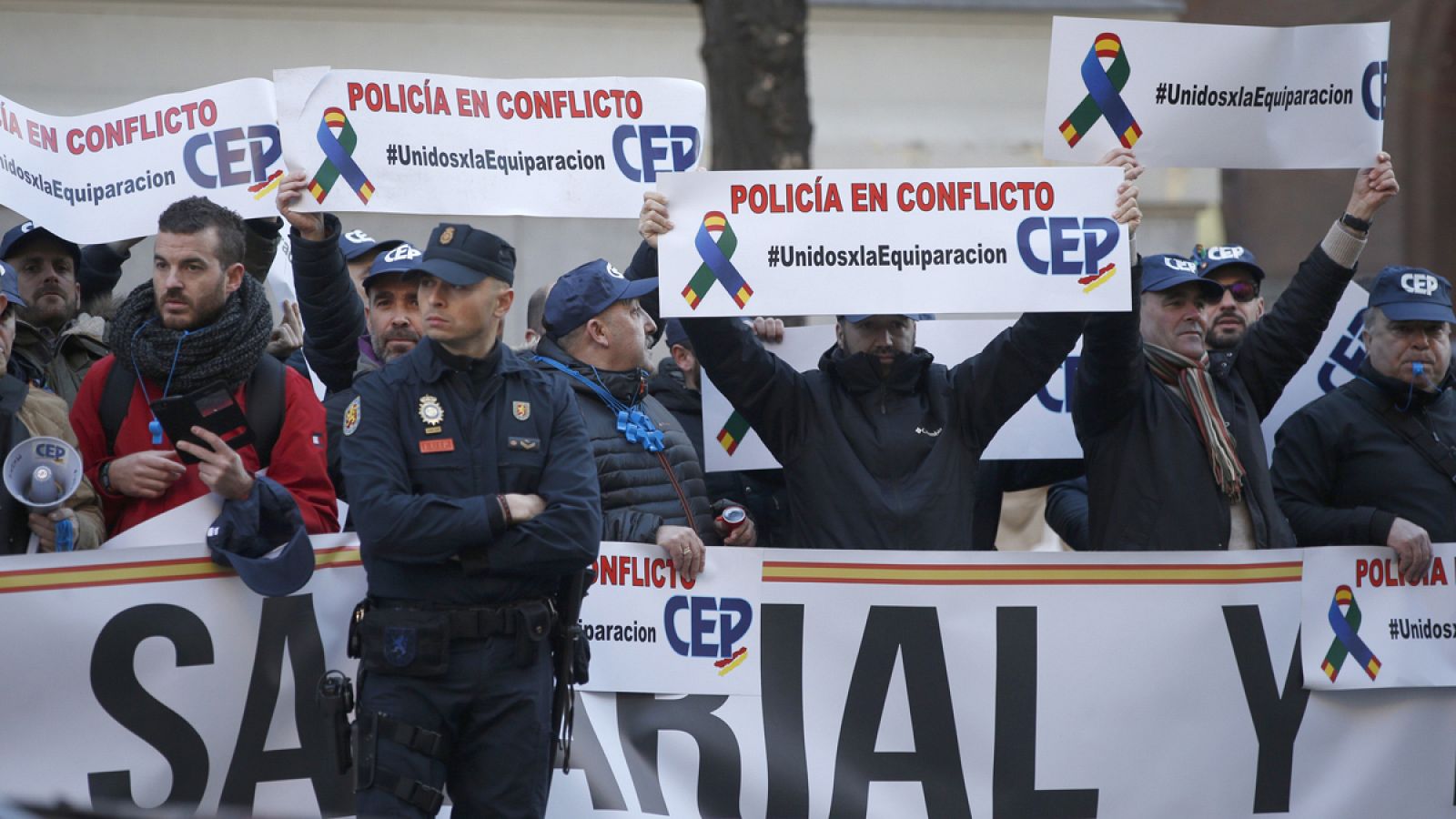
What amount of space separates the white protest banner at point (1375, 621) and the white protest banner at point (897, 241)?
4.19 ft

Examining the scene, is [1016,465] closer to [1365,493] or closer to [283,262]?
[1365,493]

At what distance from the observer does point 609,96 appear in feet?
19.8

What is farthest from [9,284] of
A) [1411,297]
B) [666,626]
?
[1411,297]

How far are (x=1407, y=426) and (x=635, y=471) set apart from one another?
266 cm

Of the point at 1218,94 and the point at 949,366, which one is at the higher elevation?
the point at 1218,94

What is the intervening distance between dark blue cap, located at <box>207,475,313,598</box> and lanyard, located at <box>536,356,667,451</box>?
3.38 ft

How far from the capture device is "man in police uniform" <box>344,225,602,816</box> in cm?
430

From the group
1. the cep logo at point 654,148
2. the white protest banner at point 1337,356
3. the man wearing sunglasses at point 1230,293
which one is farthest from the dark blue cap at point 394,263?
the white protest banner at point 1337,356

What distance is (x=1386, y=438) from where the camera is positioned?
19.7 feet

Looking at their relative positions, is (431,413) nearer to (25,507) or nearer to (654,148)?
(25,507)

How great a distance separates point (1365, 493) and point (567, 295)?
2.76 metres

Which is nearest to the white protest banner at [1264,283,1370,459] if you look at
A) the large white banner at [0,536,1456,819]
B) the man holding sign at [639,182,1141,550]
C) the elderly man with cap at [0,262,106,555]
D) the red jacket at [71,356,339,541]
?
the large white banner at [0,536,1456,819]

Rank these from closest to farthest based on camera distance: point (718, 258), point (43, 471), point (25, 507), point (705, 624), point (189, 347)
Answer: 1. point (43, 471)
2. point (189, 347)
3. point (25, 507)
4. point (718, 258)
5. point (705, 624)

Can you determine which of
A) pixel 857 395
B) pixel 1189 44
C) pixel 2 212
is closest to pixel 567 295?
pixel 857 395
